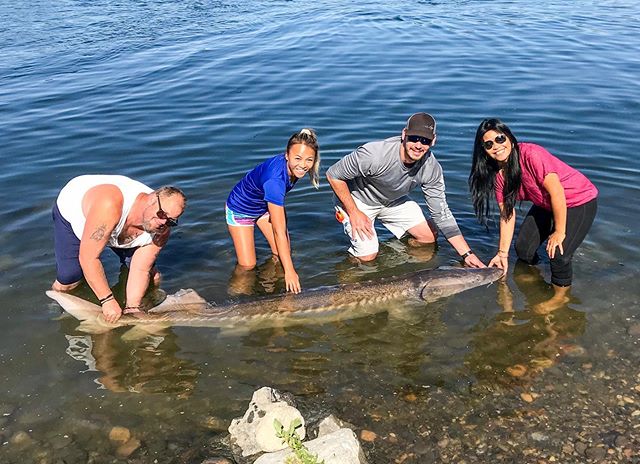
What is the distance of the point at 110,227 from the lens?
6.27m

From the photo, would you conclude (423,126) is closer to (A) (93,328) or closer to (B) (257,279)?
(B) (257,279)

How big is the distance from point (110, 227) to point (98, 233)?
132 millimetres

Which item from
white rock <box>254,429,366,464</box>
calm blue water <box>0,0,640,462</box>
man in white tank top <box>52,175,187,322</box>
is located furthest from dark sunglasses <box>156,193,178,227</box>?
white rock <box>254,429,366,464</box>

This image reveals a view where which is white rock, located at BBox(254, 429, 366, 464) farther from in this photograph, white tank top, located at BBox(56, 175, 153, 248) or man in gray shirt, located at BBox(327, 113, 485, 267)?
man in gray shirt, located at BBox(327, 113, 485, 267)

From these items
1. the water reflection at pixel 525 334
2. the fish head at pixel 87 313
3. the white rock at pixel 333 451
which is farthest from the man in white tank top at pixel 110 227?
the water reflection at pixel 525 334

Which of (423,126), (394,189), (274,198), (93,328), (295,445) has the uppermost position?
(423,126)

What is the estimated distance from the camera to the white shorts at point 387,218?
8492 mm

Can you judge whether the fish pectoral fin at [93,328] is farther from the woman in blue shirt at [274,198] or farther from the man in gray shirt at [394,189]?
the man in gray shirt at [394,189]

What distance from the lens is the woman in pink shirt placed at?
6.40 meters

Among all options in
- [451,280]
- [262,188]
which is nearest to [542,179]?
[451,280]

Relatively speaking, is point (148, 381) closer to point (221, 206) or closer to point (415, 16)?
point (221, 206)

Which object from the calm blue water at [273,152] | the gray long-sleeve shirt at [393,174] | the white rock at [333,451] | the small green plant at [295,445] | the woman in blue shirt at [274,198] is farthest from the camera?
the gray long-sleeve shirt at [393,174]

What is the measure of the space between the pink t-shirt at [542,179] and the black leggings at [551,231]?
0.13m

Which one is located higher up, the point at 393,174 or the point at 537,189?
the point at 537,189
